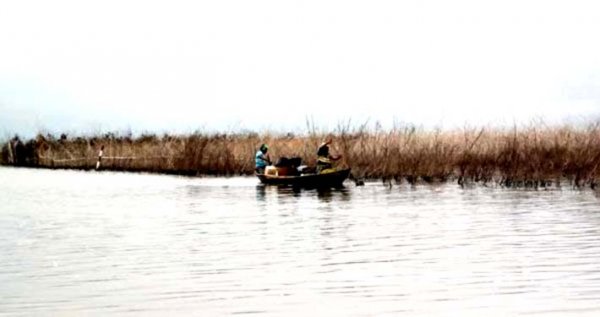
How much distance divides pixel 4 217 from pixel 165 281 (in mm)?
9398

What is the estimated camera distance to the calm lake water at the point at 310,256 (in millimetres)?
7781

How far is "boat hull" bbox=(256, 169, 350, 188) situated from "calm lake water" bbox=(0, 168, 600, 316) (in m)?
1.62

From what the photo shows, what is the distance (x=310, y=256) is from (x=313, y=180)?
456 inches

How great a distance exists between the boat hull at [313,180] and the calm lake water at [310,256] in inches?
63.9

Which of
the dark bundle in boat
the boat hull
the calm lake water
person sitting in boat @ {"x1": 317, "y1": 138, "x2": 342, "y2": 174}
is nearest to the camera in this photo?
the calm lake water

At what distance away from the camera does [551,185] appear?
2198 centimetres

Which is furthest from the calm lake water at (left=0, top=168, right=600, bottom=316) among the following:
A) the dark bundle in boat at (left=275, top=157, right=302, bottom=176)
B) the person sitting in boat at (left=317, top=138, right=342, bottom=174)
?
the dark bundle in boat at (left=275, top=157, right=302, bottom=176)

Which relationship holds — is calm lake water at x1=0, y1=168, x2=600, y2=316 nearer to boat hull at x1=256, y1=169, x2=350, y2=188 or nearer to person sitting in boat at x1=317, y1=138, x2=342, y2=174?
boat hull at x1=256, y1=169, x2=350, y2=188

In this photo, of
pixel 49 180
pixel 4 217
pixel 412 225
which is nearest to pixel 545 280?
pixel 412 225

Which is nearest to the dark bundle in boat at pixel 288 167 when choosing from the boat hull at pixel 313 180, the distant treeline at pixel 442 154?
the boat hull at pixel 313 180

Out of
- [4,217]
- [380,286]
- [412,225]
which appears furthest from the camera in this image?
[4,217]

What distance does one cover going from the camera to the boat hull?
21.8 meters

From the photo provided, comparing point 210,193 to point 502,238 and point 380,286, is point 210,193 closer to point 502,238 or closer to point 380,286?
point 502,238

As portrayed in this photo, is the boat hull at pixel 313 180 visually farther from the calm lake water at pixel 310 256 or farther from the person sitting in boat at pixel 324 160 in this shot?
the calm lake water at pixel 310 256
